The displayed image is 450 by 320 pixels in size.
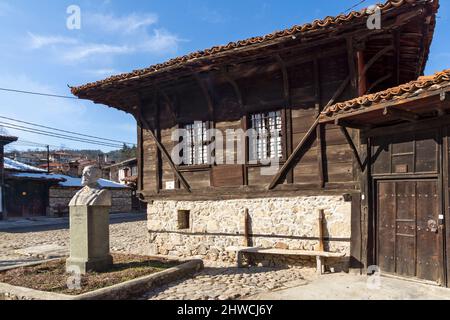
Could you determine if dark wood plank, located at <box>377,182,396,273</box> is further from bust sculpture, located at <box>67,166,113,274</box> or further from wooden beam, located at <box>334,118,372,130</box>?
bust sculpture, located at <box>67,166,113,274</box>

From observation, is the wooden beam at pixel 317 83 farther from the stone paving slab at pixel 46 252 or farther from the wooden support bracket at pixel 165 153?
the stone paving slab at pixel 46 252

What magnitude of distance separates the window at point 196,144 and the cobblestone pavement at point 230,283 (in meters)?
2.91

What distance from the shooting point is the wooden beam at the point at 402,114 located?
225 inches

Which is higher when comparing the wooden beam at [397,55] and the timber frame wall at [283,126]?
the wooden beam at [397,55]

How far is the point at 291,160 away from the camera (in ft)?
26.2

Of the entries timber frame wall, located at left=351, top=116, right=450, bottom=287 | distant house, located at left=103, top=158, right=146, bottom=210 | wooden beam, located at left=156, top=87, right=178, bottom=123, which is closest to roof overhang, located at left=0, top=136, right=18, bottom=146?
distant house, located at left=103, top=158, right=146, bottom=210

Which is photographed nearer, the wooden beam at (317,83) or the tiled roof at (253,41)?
the tiled roof at (253,41)

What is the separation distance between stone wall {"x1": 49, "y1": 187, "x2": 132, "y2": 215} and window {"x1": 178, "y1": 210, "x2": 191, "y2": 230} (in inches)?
864

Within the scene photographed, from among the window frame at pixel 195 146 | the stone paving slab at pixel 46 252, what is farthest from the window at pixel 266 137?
the stone paving slab at pixel 46 252

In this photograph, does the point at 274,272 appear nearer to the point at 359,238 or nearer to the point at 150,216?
the point at 359,238

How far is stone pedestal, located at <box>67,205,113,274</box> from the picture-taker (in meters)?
6.83

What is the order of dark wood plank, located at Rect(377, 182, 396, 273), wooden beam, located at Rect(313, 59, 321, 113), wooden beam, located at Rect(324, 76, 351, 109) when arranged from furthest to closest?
wooden beam, located at Rect(313, 59, 321, 113), wooden beam, located at Rect(324, 76, 351, 109), dark wood plank, located at Rect(377, 182, 396, 273)
